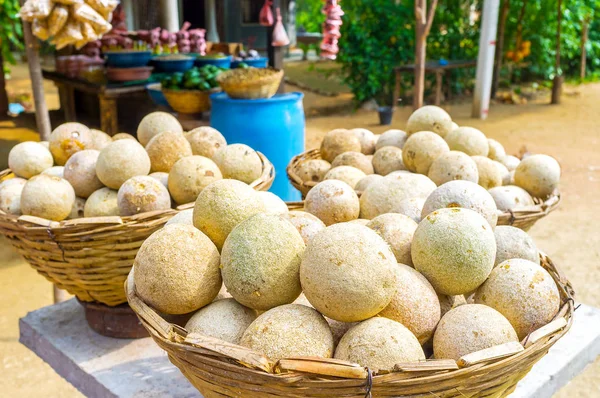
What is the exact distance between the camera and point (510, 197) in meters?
2.49

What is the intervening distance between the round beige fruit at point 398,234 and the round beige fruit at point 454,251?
8 cm

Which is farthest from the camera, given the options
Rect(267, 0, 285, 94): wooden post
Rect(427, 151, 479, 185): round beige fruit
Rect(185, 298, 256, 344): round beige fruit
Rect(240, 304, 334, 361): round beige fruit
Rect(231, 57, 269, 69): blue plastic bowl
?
Rect(231, 57, 269, 69): blue plastic bowl

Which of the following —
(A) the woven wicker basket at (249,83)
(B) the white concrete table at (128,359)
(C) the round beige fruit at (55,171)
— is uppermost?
(A) the woven wicker basket at (249,83)

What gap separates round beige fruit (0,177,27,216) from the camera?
7.66 feet

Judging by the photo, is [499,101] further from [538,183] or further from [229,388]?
[229,388]

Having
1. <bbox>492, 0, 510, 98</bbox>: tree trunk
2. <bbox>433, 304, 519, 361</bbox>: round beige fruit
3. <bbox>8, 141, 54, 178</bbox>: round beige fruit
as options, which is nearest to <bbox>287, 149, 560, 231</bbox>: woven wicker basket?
<bbox>433, 304, 519, 361</bbox>: round beige fruit

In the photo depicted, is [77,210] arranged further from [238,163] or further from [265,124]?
[265,124]

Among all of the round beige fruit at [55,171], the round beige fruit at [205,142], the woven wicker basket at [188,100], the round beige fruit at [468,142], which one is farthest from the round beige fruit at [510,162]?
the woven wicker basket at [188,100]

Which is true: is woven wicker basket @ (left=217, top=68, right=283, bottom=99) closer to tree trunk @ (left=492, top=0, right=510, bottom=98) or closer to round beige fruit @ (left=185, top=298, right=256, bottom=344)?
round beige fruit @ (left=185, top=298, right=256, bottom=344)

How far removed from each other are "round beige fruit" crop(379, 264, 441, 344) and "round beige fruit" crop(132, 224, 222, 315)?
490mm

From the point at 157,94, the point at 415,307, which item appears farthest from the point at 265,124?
the point at 415,307

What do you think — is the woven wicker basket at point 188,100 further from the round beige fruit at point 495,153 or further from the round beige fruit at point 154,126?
the round beige fruit at point 495,153

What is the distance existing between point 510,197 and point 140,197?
1.63 meters

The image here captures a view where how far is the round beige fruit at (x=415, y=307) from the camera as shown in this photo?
1440 mm
